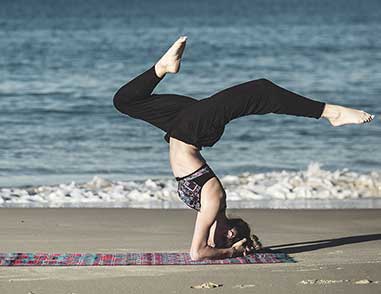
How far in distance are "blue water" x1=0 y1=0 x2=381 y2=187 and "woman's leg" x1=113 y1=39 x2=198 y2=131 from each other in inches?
201

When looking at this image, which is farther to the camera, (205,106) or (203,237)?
(203,237)

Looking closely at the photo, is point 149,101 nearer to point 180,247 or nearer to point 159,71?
point 159,71

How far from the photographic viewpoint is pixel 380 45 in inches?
1668

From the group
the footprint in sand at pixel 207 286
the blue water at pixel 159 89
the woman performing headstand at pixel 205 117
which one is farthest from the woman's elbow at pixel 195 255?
the blue water at pixel 159 89

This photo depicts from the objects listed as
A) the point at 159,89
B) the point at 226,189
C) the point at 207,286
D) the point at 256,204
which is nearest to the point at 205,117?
the point at 207,286

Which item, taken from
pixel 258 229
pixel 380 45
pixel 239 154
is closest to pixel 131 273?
pixel 258 229

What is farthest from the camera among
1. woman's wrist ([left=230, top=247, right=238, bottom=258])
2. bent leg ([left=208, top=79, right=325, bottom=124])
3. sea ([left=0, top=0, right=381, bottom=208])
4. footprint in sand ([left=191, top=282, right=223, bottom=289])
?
sea ([left=0, top=0, right=381, bottom=208])

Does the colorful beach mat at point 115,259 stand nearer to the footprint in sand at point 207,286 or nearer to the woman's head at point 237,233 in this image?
the woman's head at point 237,233

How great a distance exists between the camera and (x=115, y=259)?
716 cm

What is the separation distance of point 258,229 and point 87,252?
161cm

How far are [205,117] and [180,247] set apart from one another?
1.27 m

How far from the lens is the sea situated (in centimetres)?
1132

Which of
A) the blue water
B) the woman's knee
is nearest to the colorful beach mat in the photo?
the woman's knee

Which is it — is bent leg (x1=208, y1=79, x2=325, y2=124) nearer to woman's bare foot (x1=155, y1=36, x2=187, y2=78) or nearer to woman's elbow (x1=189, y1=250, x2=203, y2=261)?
woman's bare foot (x1=155, y1=36, x2=187, y2=78)
